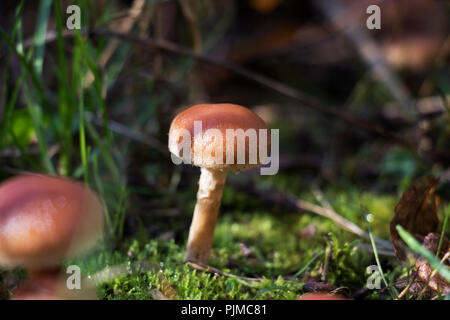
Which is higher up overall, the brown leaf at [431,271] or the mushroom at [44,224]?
the mushroom at [44,224]

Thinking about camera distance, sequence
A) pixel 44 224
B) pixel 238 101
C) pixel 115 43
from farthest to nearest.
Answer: pixel 238 101
pixel 115 43
pixel 44 224

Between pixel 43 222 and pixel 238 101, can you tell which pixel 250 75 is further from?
pixel 238 101

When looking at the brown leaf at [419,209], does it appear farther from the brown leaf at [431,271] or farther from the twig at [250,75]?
the twig at [250,75]

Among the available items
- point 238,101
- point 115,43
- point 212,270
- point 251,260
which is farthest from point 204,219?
point 238,101

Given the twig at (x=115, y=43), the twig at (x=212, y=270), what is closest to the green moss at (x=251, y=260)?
the twig at (x=212, y=270)

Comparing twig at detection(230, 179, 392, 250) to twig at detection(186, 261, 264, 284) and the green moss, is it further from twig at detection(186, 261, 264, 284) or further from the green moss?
twig at detection(186, 261, 264, 284)

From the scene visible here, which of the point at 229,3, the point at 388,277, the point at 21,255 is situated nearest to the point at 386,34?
the point at 229,3

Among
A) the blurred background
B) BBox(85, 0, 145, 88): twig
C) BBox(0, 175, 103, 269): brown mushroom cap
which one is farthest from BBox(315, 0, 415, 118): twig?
BBox(0, 175, 103, 269): brown mushroom cap
